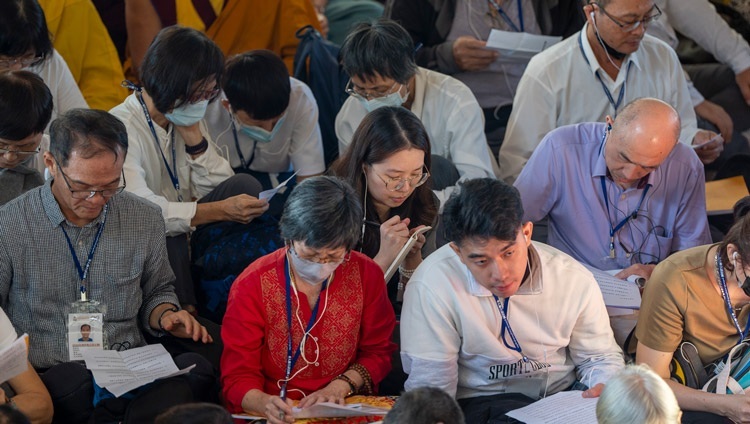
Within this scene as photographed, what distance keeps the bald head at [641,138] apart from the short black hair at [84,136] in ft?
6.03

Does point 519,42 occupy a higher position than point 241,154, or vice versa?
point 519,42

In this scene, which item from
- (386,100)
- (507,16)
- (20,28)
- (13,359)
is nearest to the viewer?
(13,359)

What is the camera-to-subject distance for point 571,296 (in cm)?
328

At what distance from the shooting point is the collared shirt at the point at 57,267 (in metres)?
3.35

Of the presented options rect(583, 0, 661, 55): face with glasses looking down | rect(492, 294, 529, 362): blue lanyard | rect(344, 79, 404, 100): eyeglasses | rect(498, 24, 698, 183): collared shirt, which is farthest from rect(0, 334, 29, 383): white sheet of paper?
rect(583, 0, 661, 55): face with glasses looking down

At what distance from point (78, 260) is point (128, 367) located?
410 millimetres

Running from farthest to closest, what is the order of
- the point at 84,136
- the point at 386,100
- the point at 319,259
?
the point at 386,100 → the point at 84,136 → the point at 319,259

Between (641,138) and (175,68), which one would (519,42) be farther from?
(175,68)

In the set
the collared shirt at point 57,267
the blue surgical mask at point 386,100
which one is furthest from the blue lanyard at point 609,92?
the collared shirt at point 57,267

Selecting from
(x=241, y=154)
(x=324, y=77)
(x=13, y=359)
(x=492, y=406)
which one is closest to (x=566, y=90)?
(x=324, y=77)

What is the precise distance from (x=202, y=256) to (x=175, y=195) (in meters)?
0.35

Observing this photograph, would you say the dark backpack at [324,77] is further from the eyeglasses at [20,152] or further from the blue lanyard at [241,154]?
the eyeglasses at [20,152]

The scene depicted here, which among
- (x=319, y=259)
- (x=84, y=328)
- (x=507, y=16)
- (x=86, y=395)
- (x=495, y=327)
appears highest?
(x=507, y=16)

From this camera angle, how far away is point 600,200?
4.12 metres
